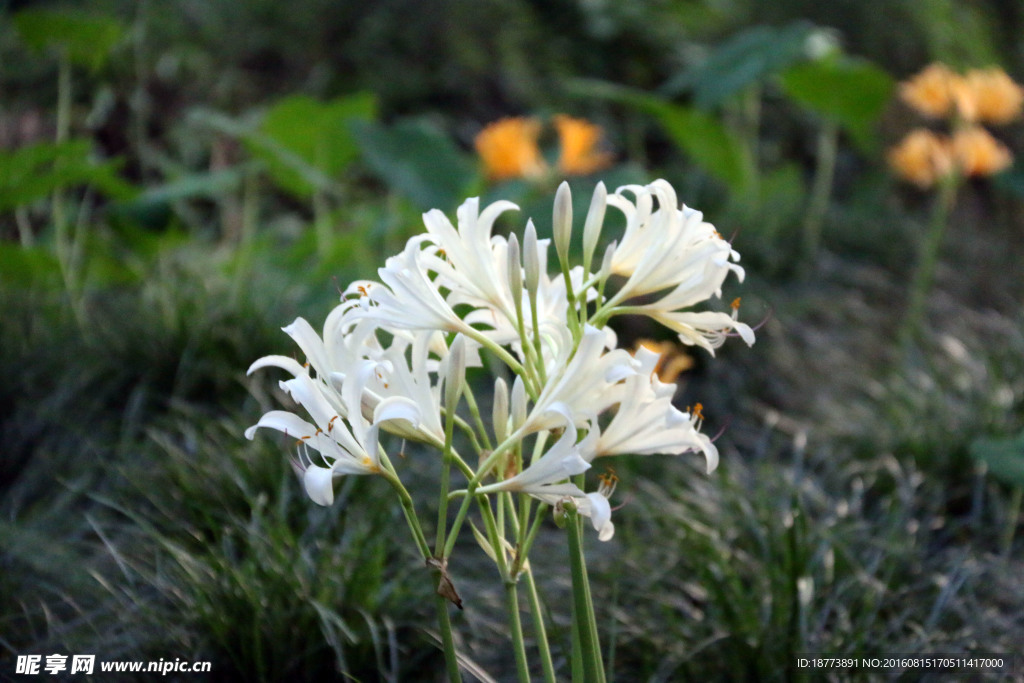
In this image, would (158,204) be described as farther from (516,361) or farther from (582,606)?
(582,606)

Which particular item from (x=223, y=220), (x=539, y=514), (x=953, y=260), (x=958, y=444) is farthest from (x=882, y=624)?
(x=223, y=220)

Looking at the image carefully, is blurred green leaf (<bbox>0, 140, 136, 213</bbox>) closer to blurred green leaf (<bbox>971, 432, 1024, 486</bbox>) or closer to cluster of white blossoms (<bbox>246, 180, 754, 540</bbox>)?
cluster of white blossoms (<bbox>246, 180, 754, 540</bbox>)

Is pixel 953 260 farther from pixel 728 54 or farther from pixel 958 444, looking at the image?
pixel 958 444

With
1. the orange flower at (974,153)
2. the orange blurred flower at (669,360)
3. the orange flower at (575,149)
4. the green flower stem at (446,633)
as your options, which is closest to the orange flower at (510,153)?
the orange flower at (575,149)

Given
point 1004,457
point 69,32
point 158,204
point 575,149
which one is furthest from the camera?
point 575,149

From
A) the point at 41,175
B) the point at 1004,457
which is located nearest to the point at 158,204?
the point at 41,175

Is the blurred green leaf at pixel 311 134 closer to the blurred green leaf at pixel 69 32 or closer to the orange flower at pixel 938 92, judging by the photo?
the blurred green leaf at pixel 69 32
